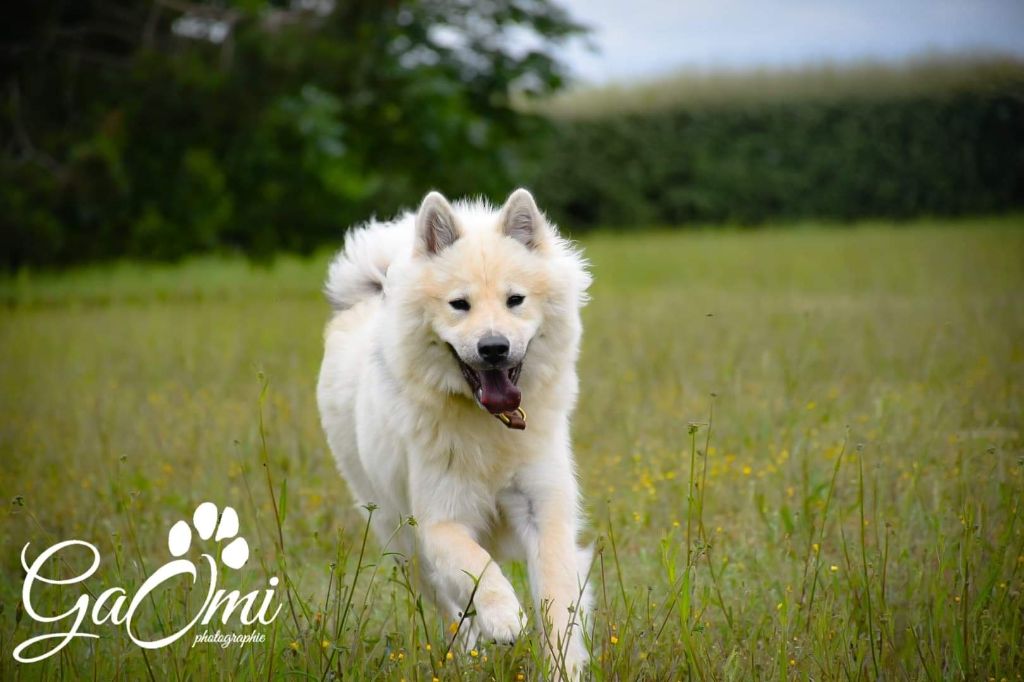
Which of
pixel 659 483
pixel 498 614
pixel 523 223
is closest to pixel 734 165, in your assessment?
pixel 659 483

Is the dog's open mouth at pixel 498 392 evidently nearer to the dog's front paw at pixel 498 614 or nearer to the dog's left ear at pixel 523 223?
the dog's left ear at pixel 523 223

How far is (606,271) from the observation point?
19141 mm

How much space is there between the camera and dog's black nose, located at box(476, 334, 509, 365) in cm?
386

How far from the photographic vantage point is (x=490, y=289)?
405 centimetres

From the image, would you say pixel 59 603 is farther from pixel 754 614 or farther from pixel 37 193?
pixel 37 193

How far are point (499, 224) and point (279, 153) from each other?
1182 cm

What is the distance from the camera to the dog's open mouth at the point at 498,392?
401cm

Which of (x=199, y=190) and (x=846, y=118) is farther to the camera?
(x=846, y=118)

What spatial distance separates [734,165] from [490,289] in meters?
23.9

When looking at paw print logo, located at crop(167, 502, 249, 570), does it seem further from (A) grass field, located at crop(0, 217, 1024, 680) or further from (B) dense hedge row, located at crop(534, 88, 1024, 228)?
(B) dense hedge row, located at crop(534, 88, 1024, 228)

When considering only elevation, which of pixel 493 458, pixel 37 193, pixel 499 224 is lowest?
pixel 37 193

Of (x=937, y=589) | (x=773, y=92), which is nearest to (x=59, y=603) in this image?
(x=937, y=589)

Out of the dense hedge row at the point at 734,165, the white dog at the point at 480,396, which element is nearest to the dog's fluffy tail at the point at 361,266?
the white dog at the point at 480,396

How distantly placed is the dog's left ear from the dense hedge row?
68.2 ft
